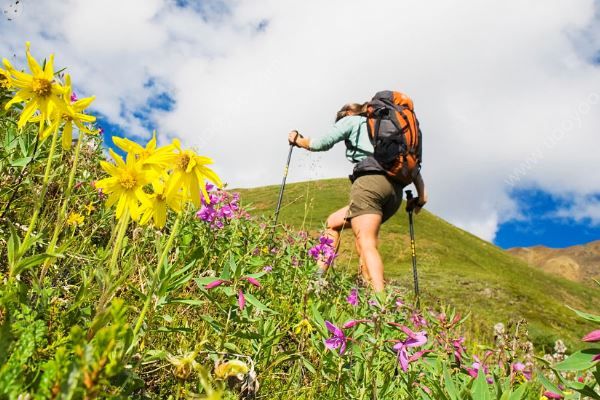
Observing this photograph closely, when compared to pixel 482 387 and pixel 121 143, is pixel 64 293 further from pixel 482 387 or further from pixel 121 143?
pixel 482 387

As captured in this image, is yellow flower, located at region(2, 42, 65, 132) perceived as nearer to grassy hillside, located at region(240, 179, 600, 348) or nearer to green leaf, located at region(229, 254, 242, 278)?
green leaf, located at region(229, 254, 242, 278)

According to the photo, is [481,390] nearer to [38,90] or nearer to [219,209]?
[38,90]

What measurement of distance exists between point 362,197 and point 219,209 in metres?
2.23

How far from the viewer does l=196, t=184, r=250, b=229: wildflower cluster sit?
11.1ft

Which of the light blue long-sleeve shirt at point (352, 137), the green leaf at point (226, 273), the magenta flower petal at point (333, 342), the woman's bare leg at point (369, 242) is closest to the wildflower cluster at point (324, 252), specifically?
the woman's bare leg at point (369, 242)

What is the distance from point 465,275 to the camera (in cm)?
1902

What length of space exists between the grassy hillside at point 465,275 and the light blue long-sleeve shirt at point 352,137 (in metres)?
0.88

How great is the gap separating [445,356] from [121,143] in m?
1.54

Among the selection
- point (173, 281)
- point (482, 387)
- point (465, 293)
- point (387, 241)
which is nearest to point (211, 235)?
point (173, 281)

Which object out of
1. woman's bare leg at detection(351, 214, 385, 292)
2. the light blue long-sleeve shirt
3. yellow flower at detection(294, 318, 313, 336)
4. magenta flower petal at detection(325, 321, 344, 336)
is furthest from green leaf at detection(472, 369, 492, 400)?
the light blue long-sleeve shirt

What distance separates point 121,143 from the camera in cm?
137

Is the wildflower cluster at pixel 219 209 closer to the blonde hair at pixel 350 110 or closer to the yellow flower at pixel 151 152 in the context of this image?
the yellow flower at pixel 151 152

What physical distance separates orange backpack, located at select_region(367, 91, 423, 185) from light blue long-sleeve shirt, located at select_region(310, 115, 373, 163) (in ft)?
0.47

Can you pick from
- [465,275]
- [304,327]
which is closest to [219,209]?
[304,327]
